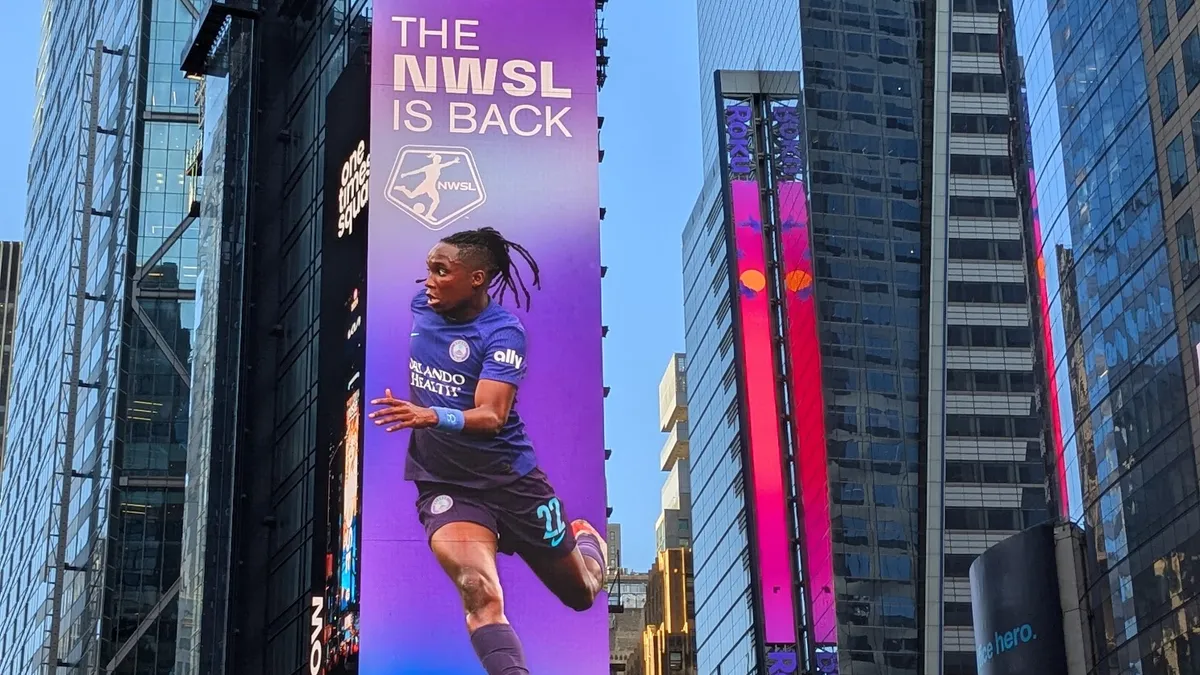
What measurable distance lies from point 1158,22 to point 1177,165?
16.7 feet

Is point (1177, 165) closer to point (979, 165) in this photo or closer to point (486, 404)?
point (486, 404)

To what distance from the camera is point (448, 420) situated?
5653cm

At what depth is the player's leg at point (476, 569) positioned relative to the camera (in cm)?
5484

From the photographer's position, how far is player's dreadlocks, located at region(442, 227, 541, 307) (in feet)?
193

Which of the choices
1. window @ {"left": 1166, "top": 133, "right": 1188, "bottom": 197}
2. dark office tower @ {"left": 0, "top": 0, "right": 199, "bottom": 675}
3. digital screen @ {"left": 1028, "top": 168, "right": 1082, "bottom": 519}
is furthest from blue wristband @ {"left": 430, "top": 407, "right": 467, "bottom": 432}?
dark office tower @ {"left": 0, "top": 0, "right": 199, "bottom": 675}

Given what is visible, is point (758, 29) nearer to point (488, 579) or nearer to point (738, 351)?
point (738, 351)

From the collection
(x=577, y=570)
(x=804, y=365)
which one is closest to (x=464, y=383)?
(x=577, y=570)

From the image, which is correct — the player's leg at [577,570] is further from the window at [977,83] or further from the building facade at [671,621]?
the building facade at [671,621]

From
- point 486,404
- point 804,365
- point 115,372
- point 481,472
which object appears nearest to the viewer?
point 481,472

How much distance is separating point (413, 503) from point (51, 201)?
68798 mm

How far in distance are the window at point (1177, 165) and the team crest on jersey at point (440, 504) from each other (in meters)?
24.9

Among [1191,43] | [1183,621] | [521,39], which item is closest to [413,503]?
[521,39]

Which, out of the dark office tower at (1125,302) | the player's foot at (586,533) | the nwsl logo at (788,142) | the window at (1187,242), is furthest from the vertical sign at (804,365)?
the player's foot at (586,533)

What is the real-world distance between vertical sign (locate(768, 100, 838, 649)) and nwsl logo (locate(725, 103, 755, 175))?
167cm
